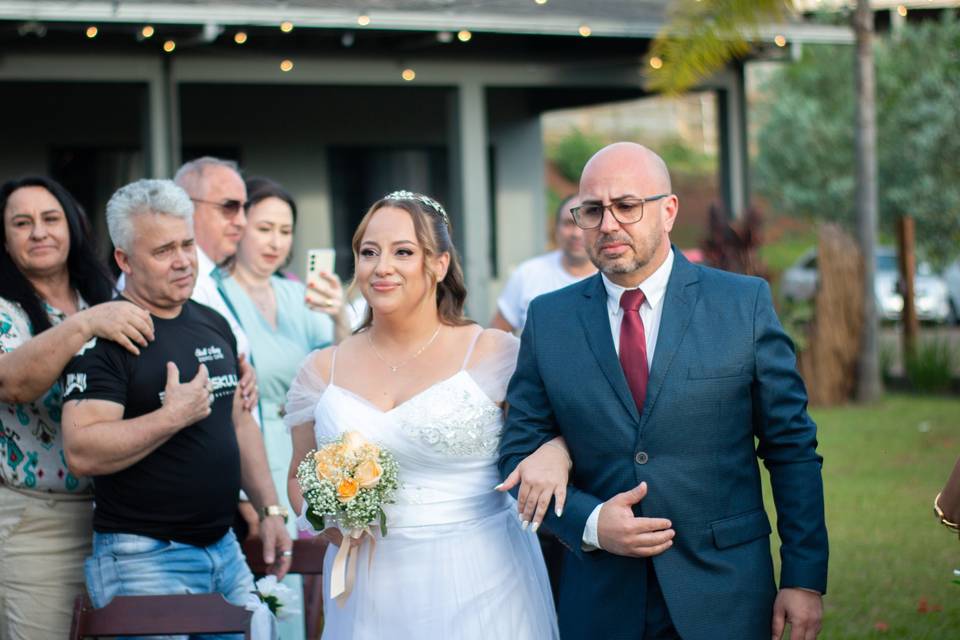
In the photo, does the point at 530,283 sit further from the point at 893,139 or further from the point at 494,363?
the point at 893,139

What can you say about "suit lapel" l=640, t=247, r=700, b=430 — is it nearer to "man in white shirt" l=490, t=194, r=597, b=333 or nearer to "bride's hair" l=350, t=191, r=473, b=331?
"bride's hair" l=350, t=191, r=473, b=331

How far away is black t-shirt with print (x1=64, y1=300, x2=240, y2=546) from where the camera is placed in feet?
14.1

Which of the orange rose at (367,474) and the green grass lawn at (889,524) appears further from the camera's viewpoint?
the green grass lawn at (889,524)

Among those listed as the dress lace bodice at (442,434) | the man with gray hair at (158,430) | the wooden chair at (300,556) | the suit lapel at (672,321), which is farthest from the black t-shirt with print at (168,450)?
the suit lapel at (672,321)

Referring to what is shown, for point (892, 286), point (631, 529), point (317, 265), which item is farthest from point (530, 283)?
point (892, 286)

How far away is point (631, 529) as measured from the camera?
11.8 feet

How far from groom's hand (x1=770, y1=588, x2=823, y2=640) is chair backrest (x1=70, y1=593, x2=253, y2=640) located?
1.77m

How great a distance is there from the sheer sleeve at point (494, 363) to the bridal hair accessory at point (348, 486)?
411 mm

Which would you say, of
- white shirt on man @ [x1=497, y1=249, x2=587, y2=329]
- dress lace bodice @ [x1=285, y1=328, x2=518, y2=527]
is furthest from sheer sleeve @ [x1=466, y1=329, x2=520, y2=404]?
white shirt on man @ [x1=497, y1=249, x2=587, y2=329]

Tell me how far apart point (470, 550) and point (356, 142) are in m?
14.2

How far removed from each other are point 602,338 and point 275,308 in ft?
9.58

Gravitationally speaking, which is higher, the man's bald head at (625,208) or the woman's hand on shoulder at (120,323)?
the man's bald head at (625,208)

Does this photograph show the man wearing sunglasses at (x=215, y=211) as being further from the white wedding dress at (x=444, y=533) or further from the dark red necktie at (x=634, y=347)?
the dark red necktie at (x=634, y=347)

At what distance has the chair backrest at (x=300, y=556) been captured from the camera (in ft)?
16.5
